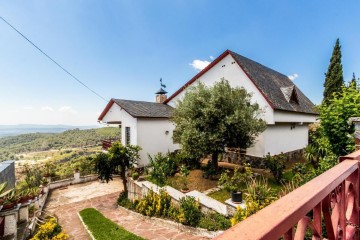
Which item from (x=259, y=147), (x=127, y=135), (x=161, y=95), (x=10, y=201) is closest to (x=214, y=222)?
(x=10, y=201)

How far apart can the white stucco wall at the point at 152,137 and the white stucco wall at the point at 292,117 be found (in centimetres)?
910

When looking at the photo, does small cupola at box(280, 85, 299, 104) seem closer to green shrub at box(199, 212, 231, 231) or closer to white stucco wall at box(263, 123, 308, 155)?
white stucco wall at box(263, 123, 308, 155)

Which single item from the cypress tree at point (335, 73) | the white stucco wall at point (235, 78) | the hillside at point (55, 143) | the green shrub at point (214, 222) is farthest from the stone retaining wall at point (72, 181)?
the hillside at point (55, 143)

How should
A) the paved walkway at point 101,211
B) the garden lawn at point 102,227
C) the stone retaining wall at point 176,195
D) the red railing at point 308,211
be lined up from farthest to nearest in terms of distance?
the paved walkway at point 101,211 < the garden lawn at point 102,227 < the stone retaining wall at point 176,195 < the red railing at point 308,211

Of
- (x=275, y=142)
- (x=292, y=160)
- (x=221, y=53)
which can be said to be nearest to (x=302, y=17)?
(x=221, y=53)

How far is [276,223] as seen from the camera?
2.75 feet

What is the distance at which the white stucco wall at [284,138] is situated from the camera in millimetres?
14773

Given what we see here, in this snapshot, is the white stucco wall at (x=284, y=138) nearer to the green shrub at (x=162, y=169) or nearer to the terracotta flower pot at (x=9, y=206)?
the green shrub at (x=162, y=169)

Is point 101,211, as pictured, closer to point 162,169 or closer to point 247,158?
point 162,169

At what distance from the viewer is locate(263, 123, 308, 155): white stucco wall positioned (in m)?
14.8

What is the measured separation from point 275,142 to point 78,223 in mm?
14058

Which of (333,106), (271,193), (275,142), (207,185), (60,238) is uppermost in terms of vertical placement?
(333,106)

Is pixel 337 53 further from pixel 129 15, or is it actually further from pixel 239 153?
pixel 129 15

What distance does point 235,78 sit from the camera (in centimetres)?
1605
